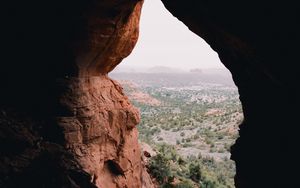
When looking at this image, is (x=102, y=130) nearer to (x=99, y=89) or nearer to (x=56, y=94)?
(x=99, y=89)

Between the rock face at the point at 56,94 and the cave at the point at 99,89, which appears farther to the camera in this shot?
the rock face at the point at 56,94

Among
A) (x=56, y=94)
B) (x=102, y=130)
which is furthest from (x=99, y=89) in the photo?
(x=56, y=94)

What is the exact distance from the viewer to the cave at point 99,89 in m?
8.28

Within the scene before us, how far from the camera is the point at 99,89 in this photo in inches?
571

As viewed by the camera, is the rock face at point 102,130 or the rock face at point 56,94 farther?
the rock face at point 102,130

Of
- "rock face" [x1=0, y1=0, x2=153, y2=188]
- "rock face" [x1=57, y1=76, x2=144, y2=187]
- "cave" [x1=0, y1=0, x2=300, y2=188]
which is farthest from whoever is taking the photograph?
"rock face" [x1=57, y1=76, x2=144, y2=187]

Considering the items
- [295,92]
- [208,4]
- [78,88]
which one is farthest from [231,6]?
[78,88]

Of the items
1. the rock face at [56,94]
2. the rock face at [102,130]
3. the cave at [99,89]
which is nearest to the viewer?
the cave at [99,89]

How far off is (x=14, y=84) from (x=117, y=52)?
390 centimetres

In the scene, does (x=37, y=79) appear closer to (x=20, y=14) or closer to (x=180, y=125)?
(x=20, y=14)

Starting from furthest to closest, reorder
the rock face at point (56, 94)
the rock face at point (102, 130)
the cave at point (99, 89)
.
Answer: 1. the rock face at point (102, 130)
2. the rock face at point (56, 94)
3. the cave at point (99, 89)

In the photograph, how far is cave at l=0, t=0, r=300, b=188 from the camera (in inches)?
326

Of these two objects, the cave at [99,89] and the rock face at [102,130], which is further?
the rock face at [102,130]

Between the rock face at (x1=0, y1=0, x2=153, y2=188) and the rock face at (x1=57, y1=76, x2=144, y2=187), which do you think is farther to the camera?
the rock face at (x1=57, y1=76, x2=144, y2=187)
